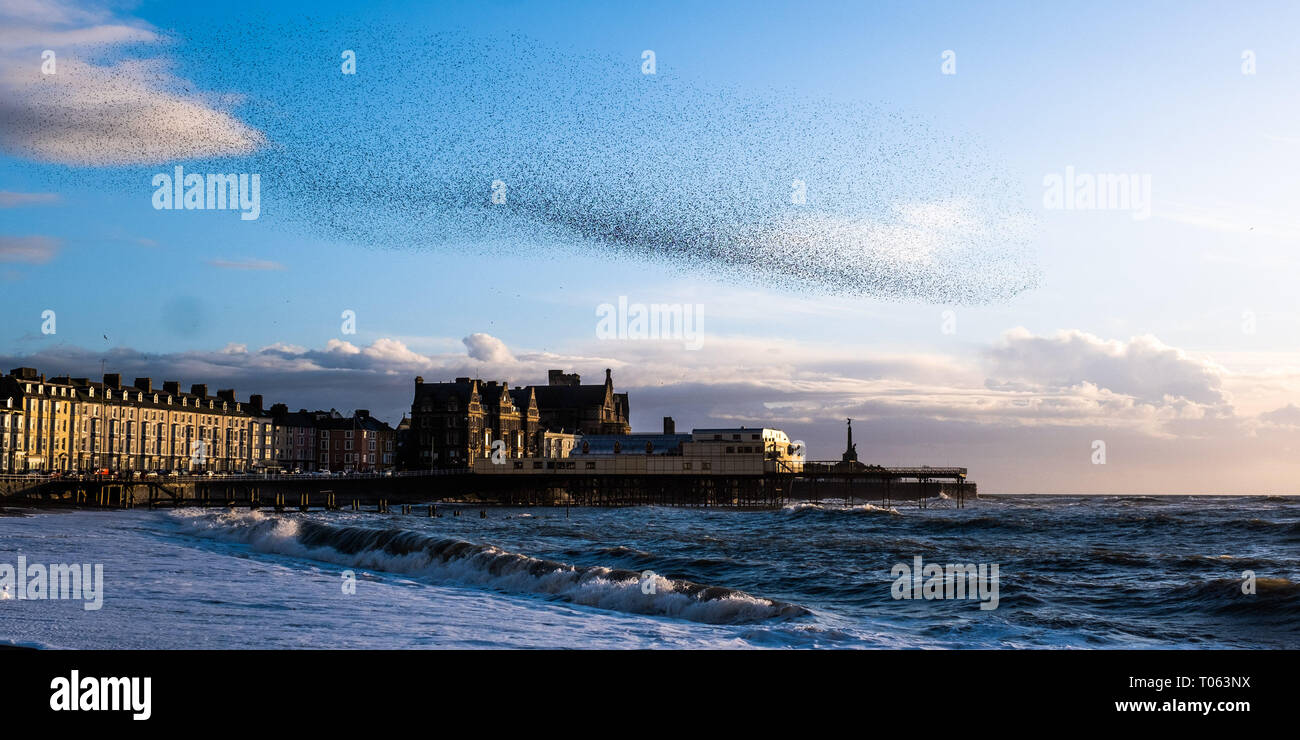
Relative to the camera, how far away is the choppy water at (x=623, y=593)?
18.7 meters

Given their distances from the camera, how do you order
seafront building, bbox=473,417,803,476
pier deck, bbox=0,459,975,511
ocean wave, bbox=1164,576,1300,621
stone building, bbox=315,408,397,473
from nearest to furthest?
ocean wave, bbox=1164,576,1300,621 → pier deck, bbox=0,459,975,511 → seafront building, bbox=473,417,803,476 → stone building, bbox=315,408,397,473

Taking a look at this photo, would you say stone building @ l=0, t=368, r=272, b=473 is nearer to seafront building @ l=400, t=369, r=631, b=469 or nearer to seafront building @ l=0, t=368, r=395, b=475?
seafront building @ l=0, t=368, r=395, b=475

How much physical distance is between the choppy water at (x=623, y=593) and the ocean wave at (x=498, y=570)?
0.08 metres

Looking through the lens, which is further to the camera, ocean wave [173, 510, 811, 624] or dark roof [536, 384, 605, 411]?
dark roof [536, 384, 605, 411]

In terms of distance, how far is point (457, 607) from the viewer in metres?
23.5

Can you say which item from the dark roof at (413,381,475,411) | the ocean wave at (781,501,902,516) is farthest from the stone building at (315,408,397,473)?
the ocean wave at (781,501,902,516)

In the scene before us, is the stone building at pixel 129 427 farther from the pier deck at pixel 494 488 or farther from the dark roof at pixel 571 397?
the dark roof at pixel 571 397

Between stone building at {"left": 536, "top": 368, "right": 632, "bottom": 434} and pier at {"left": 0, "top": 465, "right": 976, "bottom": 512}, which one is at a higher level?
stone building at {"left": 536, "top": 368, "right": 632, "bottom": 434}

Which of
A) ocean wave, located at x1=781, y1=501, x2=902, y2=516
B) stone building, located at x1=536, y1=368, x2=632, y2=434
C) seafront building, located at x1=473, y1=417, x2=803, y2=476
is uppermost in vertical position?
stone building, located at x1=536, y1=368, x2=632, y2=434

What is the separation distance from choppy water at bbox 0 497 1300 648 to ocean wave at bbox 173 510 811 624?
8cm

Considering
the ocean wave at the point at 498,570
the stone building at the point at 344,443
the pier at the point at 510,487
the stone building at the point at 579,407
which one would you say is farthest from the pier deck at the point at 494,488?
the ocean wave at the point at 498,570

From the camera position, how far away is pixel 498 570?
31.8 meters

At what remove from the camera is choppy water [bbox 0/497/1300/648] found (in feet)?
61.3
